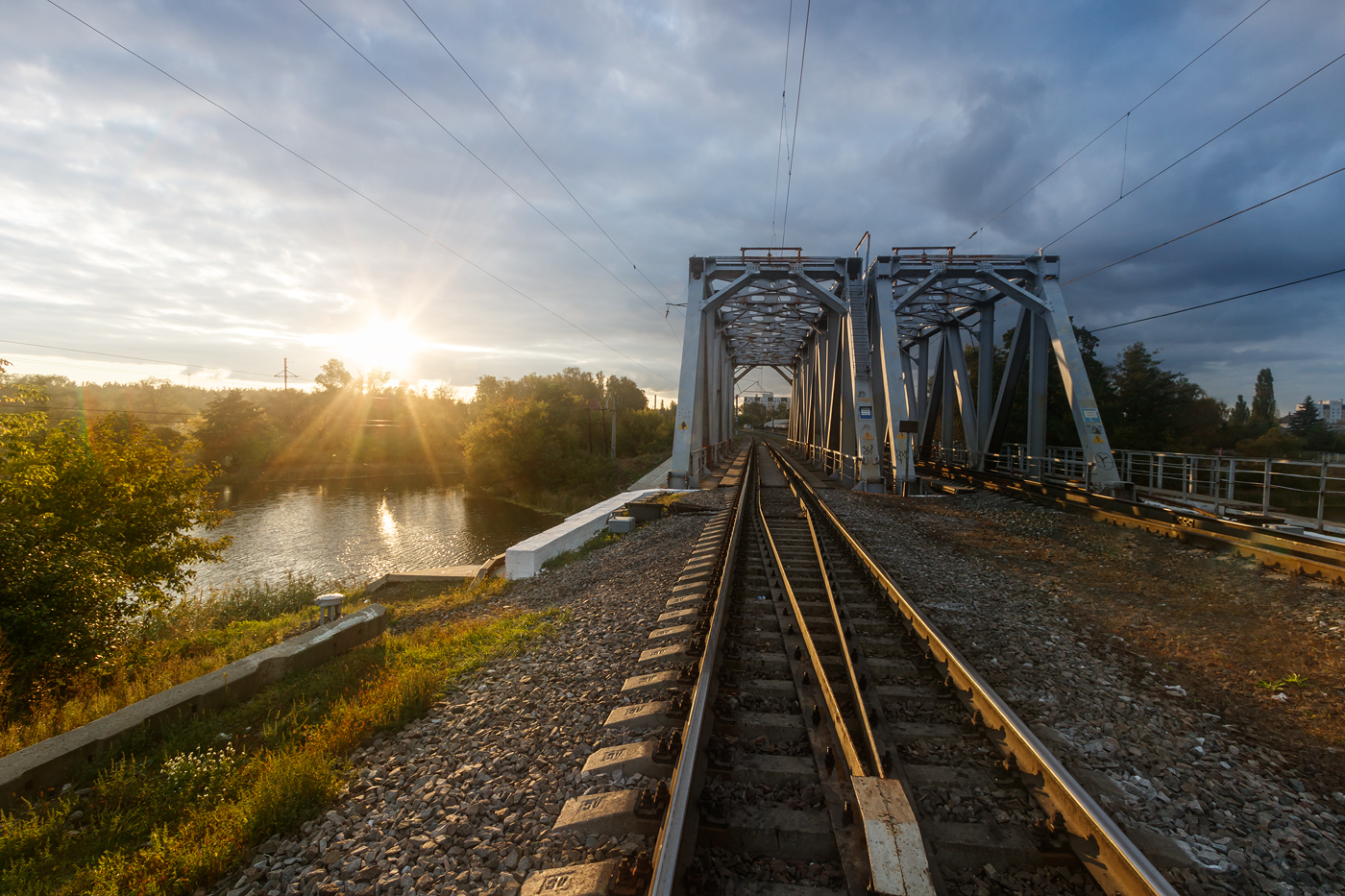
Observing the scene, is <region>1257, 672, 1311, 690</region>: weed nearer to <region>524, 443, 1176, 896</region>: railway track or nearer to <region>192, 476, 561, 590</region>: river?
<region>524, 443, 1176, 896</region>: railway track

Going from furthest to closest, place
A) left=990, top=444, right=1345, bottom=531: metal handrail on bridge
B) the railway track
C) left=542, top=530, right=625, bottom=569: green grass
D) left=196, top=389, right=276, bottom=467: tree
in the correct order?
left=196, top=389, right=276, bottom=467: tree
left=542, top=530, right=625, bottom=569: green grass
left=990, top=444, right=1345, bottom=531: metal handrail on bridge
the railway track

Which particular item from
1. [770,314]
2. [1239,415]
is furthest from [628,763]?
[1239,415]

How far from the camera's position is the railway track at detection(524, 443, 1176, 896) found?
2180 millimetres

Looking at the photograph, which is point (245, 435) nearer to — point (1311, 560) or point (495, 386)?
point (495, 386)

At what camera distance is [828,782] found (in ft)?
9.12

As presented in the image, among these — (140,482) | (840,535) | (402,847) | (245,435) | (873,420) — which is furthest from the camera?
(245,435)

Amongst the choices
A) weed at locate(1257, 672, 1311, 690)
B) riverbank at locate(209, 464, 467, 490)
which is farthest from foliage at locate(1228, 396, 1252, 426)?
riverbank at locate(209, 464, 467, 490)

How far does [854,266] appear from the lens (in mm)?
20328

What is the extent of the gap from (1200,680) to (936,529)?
692 centimetres

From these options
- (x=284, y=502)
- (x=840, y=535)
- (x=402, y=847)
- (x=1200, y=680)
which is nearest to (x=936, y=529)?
(x=840, y=535)

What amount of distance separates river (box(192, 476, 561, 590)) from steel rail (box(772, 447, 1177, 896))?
18010 millimetres

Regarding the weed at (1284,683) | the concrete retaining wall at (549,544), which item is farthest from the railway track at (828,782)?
the concrete retaining wall at (549,544)

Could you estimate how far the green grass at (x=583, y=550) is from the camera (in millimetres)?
10016

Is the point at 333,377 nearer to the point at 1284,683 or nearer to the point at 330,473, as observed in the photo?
the point at 330,473
